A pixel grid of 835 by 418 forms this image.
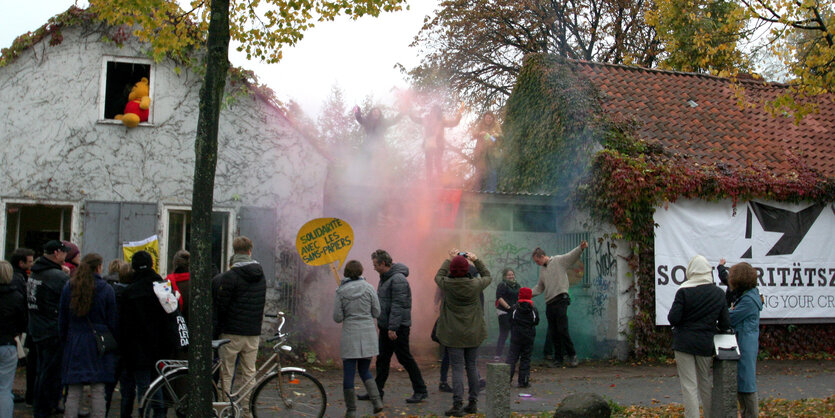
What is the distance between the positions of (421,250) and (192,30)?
546cm

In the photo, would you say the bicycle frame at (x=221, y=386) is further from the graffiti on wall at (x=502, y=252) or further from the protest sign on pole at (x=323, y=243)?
the graffiti on wall at (x=502, y=252)

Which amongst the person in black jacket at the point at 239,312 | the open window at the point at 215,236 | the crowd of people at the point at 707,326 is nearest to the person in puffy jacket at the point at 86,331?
the person in black jacket at the point at 239,312

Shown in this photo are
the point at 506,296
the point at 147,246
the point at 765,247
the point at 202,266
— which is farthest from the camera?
the point at 765,247

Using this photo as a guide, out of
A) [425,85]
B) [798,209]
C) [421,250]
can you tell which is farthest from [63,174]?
[425,85]

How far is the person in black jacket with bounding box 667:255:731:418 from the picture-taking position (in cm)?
675

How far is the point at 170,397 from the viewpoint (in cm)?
664

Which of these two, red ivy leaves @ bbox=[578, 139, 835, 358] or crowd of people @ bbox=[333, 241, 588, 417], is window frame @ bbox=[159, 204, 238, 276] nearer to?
crowd of people @ bbox=[333, 241, 588, 417]

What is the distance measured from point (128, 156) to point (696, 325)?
8761 mm

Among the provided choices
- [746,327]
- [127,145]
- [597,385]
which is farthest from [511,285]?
[127,145]

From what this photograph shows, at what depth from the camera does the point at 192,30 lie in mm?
10727

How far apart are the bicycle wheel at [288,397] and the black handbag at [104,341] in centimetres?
140

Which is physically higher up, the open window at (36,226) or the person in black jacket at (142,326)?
the open window at (36,226)

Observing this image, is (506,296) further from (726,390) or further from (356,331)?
(726,390)

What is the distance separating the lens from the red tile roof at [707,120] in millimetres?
13758
